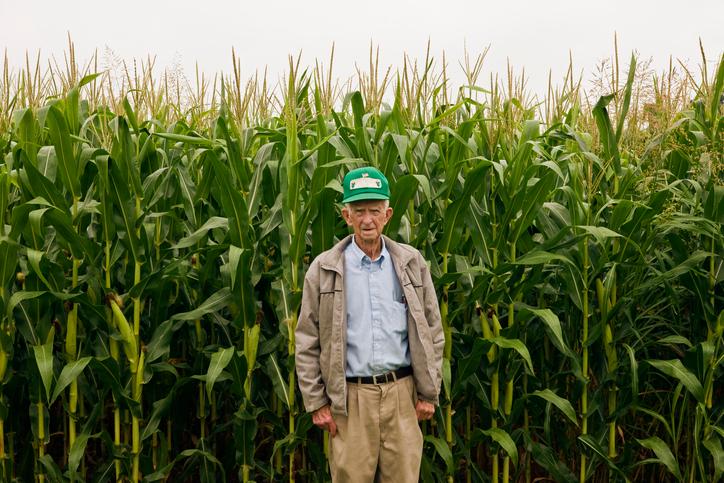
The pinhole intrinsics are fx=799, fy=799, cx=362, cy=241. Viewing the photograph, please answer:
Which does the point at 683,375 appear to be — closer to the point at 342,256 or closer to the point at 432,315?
the point at 432,315

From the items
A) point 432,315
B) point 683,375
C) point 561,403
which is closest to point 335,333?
point 432,315

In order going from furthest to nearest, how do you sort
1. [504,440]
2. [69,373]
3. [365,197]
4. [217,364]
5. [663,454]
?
1. [663,454]
2. [504,440]
3. [69,373]
4. [217,364]
5. [365,197]

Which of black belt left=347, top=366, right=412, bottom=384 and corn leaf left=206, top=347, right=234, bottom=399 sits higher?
black belt left=347, top=366, right=412, bottom=384

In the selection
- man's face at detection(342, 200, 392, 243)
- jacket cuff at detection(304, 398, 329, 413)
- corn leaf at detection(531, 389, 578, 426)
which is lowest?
corn leaf at detection(531, 389, 578, 426)

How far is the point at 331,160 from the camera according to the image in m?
4.95

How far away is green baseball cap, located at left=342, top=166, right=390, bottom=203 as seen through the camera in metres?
3.77

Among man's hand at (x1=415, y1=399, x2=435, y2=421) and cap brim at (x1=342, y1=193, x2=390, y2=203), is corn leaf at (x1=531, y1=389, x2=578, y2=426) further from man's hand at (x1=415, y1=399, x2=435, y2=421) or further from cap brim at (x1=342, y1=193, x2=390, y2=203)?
cap brim at (x1=342, y1=193, x2=390, y2=203)

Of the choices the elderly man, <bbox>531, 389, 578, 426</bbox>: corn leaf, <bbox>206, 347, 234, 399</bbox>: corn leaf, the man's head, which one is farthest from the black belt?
<bbox>531, 389, 578, 426</bbox>: corn leaf

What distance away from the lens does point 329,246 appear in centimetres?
475

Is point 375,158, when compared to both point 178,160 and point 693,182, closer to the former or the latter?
point 178,160

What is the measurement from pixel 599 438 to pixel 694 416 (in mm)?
741

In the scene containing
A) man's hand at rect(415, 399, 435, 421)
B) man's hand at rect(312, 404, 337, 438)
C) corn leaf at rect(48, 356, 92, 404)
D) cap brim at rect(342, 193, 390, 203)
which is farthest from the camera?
corn leaf at rect(48, 356, 92, 404)

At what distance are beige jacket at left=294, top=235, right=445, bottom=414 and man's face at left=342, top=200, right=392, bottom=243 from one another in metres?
0.18

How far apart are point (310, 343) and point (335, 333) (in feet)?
0.54
